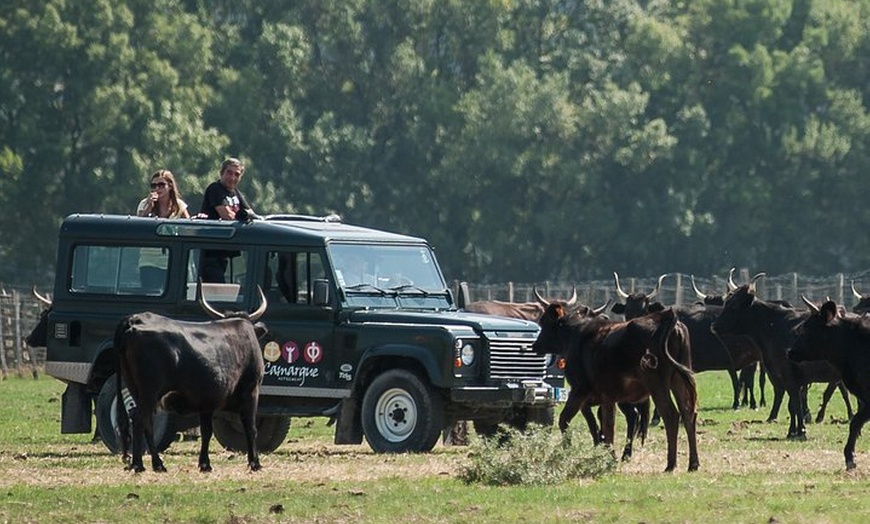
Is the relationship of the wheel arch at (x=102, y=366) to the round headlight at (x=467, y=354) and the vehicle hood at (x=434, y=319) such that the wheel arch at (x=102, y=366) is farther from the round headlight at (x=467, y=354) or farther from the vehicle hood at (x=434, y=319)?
the round headlight at (x=467, y=354)

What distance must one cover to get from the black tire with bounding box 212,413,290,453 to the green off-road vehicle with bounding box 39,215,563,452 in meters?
0.02

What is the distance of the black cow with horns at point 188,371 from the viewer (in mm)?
18453

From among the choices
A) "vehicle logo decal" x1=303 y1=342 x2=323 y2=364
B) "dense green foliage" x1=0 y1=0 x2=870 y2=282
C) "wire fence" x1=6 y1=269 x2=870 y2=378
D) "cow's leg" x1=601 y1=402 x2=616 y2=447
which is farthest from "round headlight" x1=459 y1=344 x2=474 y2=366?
"dense green foliage" x1=0 y1=0 x2=870 y2=282

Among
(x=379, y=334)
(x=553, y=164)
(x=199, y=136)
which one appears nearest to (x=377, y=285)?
(x=379, y=334)

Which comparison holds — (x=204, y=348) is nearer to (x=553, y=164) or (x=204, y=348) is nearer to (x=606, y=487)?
(x=606, y=487)

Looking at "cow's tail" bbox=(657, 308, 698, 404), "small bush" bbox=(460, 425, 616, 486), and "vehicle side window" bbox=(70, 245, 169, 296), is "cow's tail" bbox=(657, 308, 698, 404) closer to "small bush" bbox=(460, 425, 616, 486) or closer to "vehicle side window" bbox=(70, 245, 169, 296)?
"small bush" bbox=(460, 425, 616, 486)

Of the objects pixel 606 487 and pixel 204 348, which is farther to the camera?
pixel 204 348

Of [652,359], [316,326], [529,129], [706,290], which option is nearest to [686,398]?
[652,359]

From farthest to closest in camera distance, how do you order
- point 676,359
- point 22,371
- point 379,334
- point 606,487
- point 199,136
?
point 199,136 → point 22,371 → point 379,334 → point 676,359 → point 606,487

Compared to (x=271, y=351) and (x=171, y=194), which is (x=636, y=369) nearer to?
(x=271, y=351)

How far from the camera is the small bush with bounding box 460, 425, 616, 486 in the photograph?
55.3 feet

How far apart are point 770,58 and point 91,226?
170 ft

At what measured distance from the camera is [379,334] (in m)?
20.8

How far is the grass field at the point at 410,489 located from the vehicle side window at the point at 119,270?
1.67 meters
